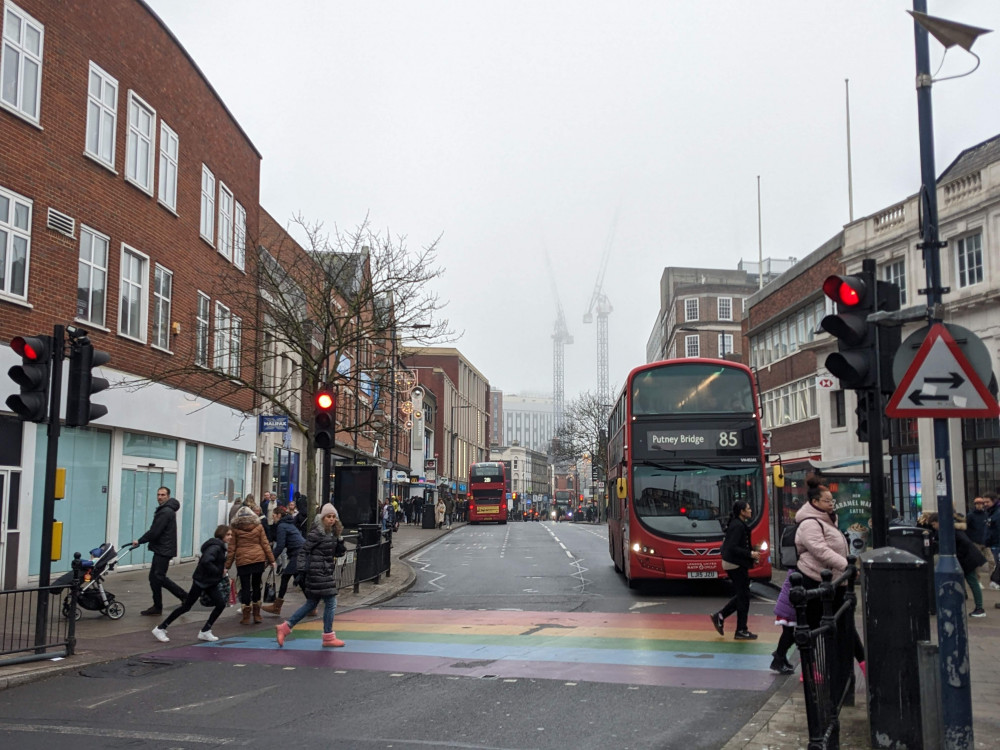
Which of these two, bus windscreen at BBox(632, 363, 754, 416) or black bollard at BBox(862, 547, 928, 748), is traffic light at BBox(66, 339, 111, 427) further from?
bus windscreen at BBox(632, 363, 754, 416)

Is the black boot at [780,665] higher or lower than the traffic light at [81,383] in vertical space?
lower

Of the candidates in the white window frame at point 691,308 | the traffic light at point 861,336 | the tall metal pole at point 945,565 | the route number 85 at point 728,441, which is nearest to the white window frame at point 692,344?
the white window frame at point 691,308

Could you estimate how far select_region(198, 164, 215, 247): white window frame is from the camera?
27094mm

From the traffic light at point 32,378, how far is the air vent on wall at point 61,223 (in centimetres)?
896

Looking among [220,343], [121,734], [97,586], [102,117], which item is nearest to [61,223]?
[102,117]

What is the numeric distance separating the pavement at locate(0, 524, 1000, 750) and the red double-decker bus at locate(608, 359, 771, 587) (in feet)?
5.90

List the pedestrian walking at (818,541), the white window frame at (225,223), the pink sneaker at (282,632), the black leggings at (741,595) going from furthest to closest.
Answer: the white window frame at (225,223)
the black leggings at (741,595)
the pink sneaker at (282,632)
the pedestrian walking at (818,541)

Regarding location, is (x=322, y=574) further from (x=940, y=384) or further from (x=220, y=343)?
(x=220, y=343)

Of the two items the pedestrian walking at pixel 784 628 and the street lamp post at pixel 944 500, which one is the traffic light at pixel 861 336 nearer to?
the street lamp post at pixel 944 500

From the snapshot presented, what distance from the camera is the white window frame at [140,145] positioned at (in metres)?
22.1

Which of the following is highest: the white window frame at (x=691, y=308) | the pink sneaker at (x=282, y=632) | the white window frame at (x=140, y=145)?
the white window frame at (x=691, y=308)

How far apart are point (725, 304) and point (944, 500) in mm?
76722

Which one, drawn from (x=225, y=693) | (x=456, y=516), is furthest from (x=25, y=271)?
(x=456, y=516)

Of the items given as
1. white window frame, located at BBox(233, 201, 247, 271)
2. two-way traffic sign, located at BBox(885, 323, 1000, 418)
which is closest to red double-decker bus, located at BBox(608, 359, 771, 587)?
two-way traffic sign, located at BBox(885, 323, 1000, 418)
